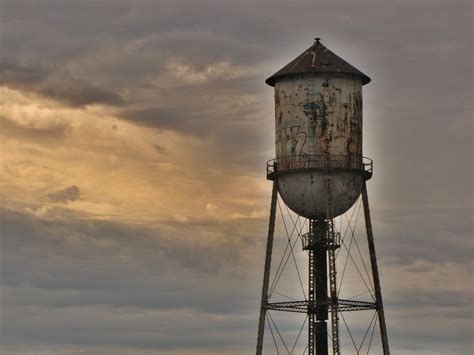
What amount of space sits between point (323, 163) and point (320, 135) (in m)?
1.42

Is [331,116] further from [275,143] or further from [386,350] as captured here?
[386,350]

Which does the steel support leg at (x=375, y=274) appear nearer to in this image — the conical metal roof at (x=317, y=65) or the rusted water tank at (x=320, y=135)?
the rusted water tank at (x=320, y=135)

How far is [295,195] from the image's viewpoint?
138 meters

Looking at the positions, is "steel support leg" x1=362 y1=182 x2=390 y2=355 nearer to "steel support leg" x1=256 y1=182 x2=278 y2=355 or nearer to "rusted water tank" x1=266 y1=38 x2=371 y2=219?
"rusted water tank" x1=266 y1=38 x2=371 y2=219

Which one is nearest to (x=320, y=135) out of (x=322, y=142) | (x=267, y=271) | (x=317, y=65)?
(x=322, y=142)

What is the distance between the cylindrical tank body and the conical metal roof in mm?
321

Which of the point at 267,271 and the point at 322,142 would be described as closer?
the point at 322,142

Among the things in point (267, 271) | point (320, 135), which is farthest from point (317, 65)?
point (267, 271)

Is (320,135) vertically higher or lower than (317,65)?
lower

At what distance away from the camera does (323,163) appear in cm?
13688

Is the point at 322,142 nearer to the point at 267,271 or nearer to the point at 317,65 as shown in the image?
the point at 317,65

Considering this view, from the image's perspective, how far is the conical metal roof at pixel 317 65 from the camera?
137 meters

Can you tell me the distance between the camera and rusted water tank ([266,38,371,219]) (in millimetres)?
136875

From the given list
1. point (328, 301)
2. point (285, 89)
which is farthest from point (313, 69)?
point (328, 301)
